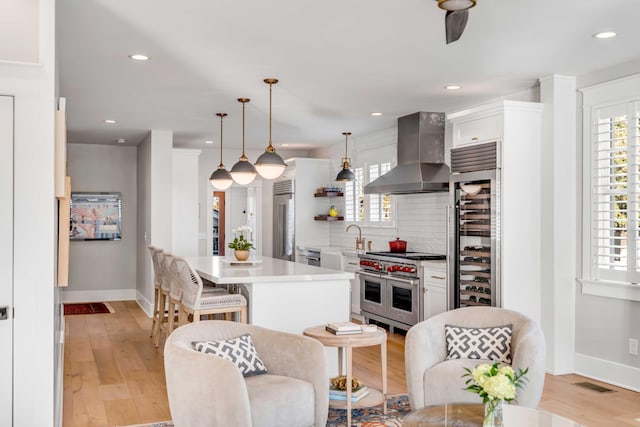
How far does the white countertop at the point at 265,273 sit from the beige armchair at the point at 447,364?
122 centimetres

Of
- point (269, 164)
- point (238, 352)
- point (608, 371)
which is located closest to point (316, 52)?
point (269, 164)

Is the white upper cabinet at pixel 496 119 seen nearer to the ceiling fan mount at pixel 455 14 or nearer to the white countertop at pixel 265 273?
the white countertop at pixel 265 273

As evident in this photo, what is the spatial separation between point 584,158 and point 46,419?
4541 mm

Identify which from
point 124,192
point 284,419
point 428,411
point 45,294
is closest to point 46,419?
point 45,294

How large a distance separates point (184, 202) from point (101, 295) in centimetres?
245

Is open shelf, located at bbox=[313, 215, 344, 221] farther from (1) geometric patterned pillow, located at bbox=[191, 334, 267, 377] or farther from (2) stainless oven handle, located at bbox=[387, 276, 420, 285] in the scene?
(1) geometric patterned pillow, located at bbox=[191, 334, 267, 377]

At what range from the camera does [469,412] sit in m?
2.82

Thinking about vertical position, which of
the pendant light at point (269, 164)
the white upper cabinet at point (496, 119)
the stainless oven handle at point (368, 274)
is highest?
the white upper cabinet at point (496, 119)

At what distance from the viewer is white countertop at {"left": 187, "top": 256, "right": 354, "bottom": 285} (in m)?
4.87

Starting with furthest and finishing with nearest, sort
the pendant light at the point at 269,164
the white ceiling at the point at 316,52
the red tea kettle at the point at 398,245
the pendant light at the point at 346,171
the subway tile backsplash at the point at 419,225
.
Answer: the pendant light at the point at 346,171 → the red tea kettle at the point at 398,245 → the subway tile backsplash at the point at 419,225 → the pendant light at the point at 269,164 → the white ceiling at the point at 316,52

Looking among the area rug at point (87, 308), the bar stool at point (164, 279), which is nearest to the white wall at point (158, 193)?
the area rug at point (87, 308)

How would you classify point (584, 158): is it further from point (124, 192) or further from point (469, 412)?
point (124, 192)

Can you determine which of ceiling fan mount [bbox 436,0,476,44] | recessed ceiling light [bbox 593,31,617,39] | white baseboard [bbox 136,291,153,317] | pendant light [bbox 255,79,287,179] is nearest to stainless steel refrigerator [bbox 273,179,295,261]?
white baseboard [bbox 136,291,153,317]

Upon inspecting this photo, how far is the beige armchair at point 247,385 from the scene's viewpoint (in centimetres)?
295
